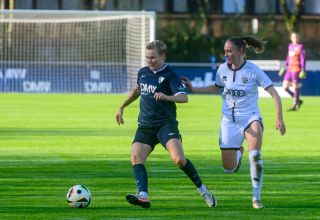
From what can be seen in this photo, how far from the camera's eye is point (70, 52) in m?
47.2

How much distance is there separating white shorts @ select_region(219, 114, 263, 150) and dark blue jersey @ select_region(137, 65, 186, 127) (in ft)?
2.63

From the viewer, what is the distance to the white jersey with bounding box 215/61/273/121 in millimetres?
12410

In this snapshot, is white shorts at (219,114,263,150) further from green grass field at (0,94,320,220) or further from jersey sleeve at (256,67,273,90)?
green grass field at (0,94,320,220)

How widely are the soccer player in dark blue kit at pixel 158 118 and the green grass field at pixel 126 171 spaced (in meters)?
0.37

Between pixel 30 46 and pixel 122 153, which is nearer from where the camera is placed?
pixel 122 153

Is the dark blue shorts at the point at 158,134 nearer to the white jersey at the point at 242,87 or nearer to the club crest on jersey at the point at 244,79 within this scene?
the white jersey at the point at 242,87

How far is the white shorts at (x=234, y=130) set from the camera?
12.4m

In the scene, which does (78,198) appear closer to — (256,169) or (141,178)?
(141,178)

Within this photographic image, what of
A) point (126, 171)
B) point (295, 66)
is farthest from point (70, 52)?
point (126, 171)

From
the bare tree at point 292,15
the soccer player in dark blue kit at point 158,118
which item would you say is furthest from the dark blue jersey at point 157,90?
the bare tree at point 292,15

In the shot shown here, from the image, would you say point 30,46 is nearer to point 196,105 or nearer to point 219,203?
point 196,105

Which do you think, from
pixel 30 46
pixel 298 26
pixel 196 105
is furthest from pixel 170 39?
pixel 196 105

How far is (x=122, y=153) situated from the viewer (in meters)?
19.1

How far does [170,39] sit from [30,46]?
11.9m
